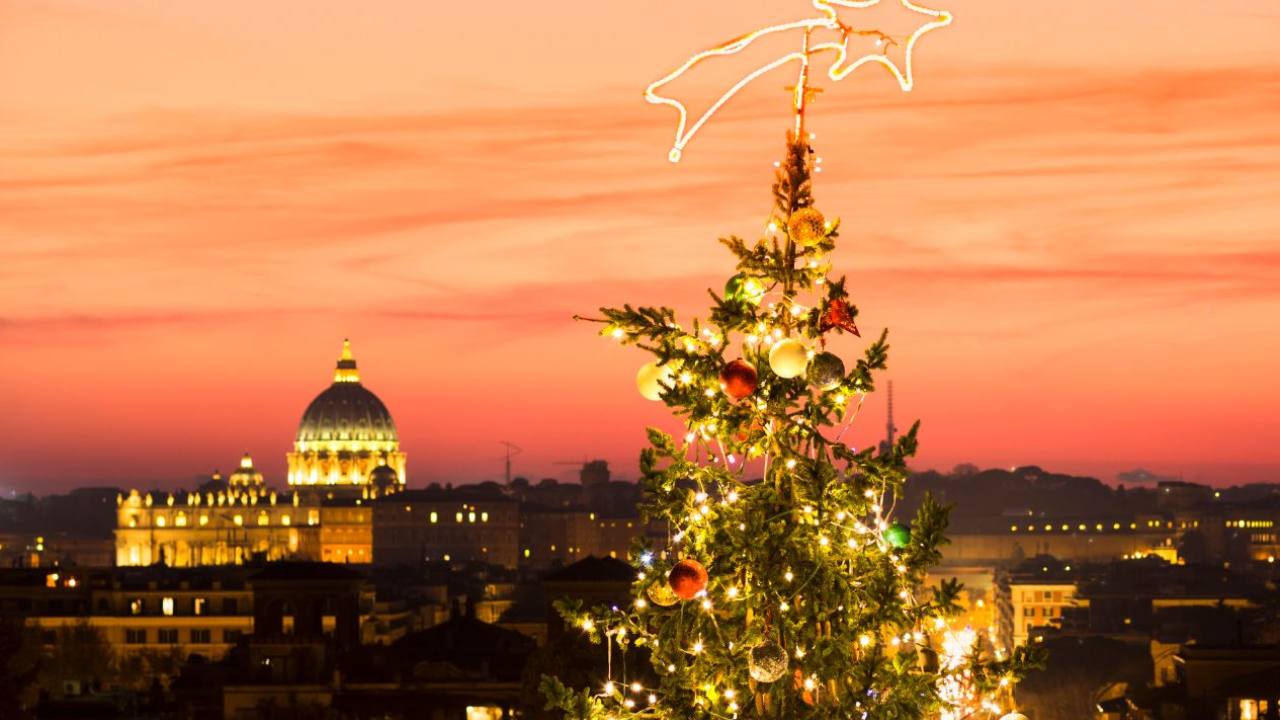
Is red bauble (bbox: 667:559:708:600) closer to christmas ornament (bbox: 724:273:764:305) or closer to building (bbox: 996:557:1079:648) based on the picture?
christmas ornament (bbox: 724:273:764:305)

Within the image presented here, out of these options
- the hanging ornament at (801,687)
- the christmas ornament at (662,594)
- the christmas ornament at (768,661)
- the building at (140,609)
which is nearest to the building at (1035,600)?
the building at (140,609)

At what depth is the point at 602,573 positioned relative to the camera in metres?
48.5

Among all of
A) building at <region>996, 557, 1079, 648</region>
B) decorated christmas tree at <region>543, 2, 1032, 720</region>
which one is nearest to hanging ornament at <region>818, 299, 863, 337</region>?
decorated christmas tree at <region>543, 2, 1032, 720</region>

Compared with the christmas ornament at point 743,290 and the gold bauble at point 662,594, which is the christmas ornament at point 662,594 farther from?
the christmas ornament at point 743,290

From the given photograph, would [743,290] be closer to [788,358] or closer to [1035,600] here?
[788,358]

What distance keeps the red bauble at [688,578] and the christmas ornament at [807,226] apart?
156 centimetres

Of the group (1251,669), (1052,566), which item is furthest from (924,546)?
(1052,566)

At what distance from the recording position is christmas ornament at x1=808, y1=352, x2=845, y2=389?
1241cm

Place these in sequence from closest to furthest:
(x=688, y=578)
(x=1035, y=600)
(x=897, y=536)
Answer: (x=688, y=578), (x=897, y=536), (x=1035, y=600)

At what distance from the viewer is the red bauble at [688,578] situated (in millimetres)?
12414

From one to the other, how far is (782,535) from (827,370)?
Result: 0.80m

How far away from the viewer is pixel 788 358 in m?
12.3

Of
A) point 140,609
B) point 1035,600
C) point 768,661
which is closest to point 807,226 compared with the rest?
point 768,661

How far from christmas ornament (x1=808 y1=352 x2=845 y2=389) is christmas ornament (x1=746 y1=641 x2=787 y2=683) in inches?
47.3
